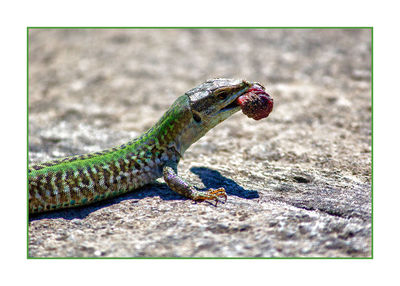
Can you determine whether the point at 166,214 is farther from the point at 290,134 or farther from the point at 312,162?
the point at 290,134

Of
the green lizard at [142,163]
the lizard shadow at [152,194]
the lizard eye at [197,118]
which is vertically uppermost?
the lizard eye at [197,118]

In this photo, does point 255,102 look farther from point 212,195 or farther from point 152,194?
point 152,194

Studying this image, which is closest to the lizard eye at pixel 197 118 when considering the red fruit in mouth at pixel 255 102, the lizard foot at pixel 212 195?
the red fruit in mouth at pixel 255 102

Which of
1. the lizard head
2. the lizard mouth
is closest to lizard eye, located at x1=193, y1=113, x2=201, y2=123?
the lizard head

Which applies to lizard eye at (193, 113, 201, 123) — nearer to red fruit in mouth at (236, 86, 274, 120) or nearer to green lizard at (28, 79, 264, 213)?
green lizard at (28, 79, 264, 213)

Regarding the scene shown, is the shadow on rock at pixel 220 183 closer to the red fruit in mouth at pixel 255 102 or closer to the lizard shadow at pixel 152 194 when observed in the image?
the lizard shadow at pixel 152 194

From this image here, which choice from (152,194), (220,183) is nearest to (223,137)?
(220,183)

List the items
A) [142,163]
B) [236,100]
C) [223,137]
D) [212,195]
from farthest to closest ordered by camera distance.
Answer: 1. [223,137]
2. [236,100]
3. [142,163]
4. [212,195]
